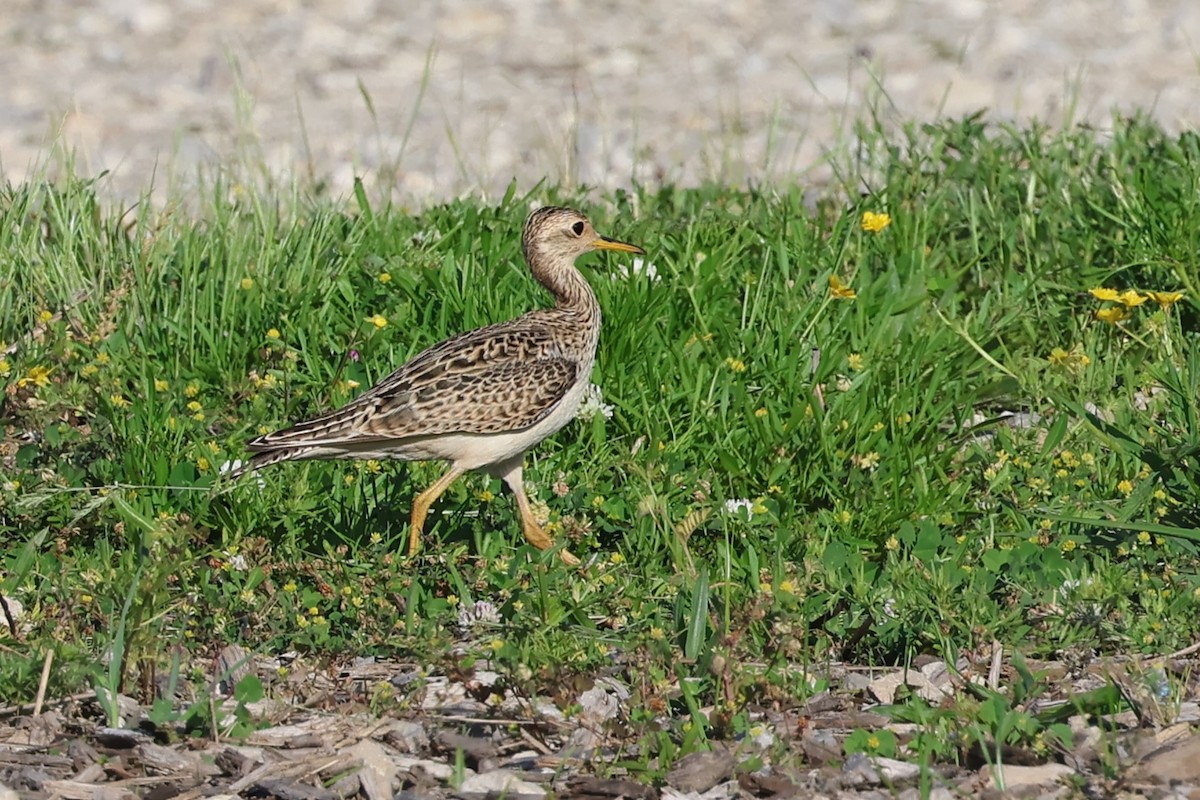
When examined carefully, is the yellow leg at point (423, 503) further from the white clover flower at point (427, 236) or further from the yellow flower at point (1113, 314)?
the yellow flower at point (1113, 314)

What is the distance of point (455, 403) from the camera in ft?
21.1

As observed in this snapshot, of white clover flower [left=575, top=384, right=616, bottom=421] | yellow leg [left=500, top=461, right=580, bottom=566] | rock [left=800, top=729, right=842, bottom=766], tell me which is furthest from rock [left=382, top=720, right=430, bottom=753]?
white clover flower [left=575, top=384, right=616, bottom=421]

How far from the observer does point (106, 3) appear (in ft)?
50.1

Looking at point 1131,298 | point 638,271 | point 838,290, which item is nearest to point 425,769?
point 838,290

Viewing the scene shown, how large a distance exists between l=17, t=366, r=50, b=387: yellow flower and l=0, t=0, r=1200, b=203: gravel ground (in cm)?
359

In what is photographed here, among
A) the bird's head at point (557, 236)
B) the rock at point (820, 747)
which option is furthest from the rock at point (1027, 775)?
the bird's head at point (557, 236)

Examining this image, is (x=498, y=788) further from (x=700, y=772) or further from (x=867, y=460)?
(x=867, y=460)

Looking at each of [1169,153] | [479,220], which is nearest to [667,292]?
[479,220]

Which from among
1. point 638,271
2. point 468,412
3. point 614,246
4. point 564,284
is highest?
point 614,246

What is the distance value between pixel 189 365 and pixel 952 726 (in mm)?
3836

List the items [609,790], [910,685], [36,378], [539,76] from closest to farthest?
1. [609,790]
2. [910,685]
3. [36,378]
4. [539,76]

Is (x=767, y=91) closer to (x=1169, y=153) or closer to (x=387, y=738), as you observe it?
(x=1169, y=153)

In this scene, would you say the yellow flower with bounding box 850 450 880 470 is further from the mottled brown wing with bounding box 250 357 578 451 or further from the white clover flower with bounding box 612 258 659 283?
the white clover flower with bounding box 612 258 659 283

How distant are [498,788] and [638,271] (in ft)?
13.0
